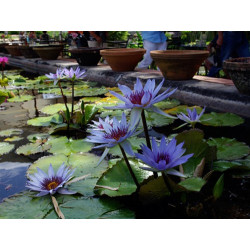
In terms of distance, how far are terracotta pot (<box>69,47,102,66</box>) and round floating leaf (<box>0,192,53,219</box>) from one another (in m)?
3.56

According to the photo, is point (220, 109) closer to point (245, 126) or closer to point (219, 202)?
point (245, 126)

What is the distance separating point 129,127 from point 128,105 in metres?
0.07

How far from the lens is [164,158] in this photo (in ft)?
2.87

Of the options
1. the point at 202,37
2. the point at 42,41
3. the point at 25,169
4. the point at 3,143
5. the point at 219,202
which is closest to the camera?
the point at 219,202

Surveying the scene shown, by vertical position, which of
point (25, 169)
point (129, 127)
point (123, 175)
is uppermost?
point (129, 127)

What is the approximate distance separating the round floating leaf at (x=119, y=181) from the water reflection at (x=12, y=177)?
0.42 metres

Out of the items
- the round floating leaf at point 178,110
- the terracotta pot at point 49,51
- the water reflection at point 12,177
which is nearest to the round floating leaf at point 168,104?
the round floating leaf at point 178,110

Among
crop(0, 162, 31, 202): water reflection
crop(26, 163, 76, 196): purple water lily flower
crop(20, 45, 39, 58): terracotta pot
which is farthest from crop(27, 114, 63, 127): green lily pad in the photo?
crop(20, 45, 39, 58): terracotta pot

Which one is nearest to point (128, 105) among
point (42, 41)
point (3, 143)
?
point (3, 143)

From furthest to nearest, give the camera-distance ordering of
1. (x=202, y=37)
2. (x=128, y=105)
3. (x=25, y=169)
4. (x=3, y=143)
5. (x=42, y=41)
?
(x=42, y=41), (x=202, y=37), (x=3, y=143), (x=25, y=169), (x=128, y=105)

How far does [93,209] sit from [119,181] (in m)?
0.15

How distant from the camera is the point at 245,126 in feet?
6.71

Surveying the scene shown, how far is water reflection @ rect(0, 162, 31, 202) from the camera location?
1330 mm
